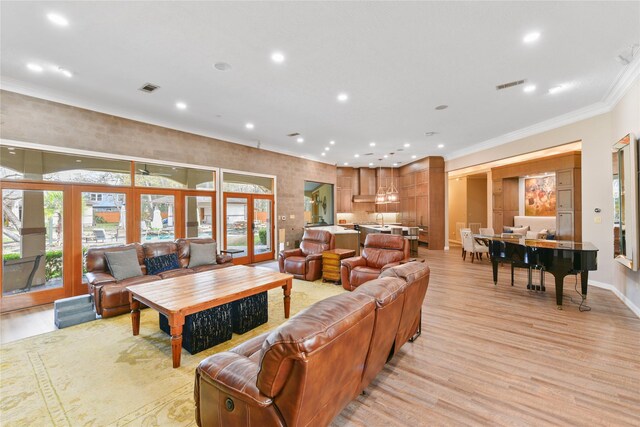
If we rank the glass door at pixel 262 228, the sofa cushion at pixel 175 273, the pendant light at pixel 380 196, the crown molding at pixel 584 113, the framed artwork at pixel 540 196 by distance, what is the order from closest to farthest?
the crown molding at pixel 584 113
the sofa cushion at pixel 175 273
the glass door at pixel 262 228
the framed artwork at pixel 540 196
the pendant light at pixel 380 196

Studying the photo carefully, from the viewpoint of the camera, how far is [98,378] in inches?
94.7

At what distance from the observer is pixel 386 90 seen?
4.36 meters

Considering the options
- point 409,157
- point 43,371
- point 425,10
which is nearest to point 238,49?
point 425,10

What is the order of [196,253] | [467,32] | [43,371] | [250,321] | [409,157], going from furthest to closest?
1. [409,157]
2. [196,253]
3. [250,321]
4. [467,32]
5. [43,371]

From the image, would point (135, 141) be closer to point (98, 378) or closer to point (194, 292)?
point (194, 292)

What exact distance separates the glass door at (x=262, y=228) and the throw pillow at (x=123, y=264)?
3545mm

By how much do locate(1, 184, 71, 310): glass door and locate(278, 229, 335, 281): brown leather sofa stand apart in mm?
3889

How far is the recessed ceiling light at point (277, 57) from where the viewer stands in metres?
3.31

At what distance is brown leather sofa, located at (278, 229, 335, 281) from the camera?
5707mm

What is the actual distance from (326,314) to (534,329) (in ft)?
11.2

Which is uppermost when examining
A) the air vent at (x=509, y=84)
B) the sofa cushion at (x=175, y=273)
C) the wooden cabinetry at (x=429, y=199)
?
the air vent at (x=509, y=84)

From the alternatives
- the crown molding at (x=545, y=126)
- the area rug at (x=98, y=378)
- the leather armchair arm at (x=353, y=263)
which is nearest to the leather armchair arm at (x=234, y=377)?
the area rug at (x=98, y=378)

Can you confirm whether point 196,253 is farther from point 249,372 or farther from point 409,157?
point 409,157

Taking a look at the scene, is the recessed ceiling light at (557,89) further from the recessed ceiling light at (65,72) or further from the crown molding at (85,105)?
the recessed ceiling light at (65,72)
